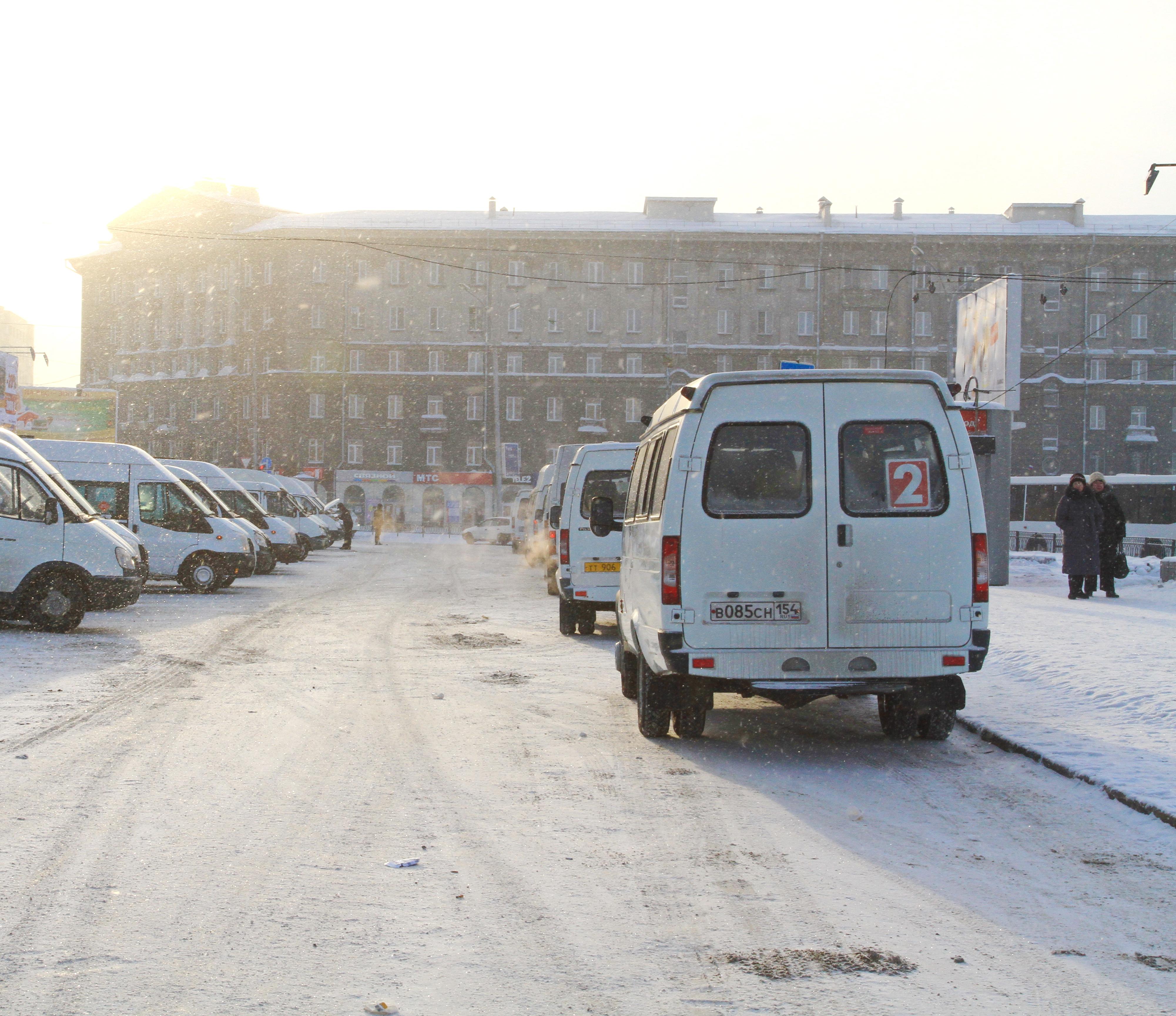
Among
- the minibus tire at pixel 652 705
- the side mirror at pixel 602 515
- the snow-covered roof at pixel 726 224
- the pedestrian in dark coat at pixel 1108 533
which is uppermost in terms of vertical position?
the snow-covered roof at pixel 726 224

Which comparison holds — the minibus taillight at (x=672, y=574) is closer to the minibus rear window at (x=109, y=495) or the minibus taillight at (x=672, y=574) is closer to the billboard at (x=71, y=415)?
the minibus rear window at (x=109, y=495)

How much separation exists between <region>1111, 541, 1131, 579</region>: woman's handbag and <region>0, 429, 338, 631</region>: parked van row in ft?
46.1

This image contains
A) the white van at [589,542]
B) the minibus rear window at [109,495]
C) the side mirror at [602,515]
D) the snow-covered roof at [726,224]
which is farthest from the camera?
the snow-covered roof at [726,224]

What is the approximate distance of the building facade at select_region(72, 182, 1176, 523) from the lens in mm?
69625

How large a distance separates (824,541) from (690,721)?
1.49 metres

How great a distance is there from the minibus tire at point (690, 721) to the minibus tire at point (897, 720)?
→ 1140 millimetres

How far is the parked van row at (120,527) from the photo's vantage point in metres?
14.1

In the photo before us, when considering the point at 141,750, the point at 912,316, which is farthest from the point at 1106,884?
the point at 912,316

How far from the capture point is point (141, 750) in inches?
290

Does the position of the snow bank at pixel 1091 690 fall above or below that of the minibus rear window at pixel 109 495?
below

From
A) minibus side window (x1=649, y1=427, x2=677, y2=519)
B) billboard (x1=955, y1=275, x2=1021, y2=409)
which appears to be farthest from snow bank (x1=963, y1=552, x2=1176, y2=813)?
billboard (x1=955, y1=275, x2=1021, y2=409)

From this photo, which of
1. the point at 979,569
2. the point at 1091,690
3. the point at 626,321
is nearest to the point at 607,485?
the point at 1091,690

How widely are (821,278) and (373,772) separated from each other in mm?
67129

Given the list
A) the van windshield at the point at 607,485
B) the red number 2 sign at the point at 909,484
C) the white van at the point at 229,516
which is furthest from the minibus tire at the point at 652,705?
the white van at the point at 229,516
